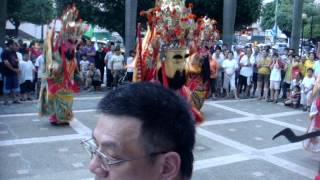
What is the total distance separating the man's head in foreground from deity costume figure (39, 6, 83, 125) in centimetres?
705

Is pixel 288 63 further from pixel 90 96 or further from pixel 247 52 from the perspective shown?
pixel 90 96

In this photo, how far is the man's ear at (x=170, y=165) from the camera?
137 centimetres

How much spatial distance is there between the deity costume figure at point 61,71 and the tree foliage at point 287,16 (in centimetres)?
3305

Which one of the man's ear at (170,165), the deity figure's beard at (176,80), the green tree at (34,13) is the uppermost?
the green tree at (34,13)

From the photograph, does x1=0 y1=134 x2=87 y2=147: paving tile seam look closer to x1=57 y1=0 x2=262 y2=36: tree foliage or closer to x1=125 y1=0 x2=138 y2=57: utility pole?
x1=125 y1=0 x2=138 y2=57: utility pole

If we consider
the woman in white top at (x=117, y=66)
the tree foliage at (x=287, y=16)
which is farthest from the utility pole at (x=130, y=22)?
the tree foliage at (x=287, y=16)

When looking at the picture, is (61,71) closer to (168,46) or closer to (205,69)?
(168,46)

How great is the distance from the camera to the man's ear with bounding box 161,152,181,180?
137cm

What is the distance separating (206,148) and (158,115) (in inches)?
247

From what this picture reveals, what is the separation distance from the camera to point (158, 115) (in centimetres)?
135

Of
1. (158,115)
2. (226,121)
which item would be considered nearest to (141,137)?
(158,115)

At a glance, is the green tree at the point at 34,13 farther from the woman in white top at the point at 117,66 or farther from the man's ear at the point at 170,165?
the man's ear at the point at 170,165

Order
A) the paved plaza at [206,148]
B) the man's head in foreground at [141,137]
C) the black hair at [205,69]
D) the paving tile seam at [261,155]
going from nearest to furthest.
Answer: the man's head in foreground at [141,137], the paved plaza at [206,148], the paving tile seam at [261,155], the black hair at [205,69]

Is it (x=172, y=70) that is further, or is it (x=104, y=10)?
(x=104, y=10)
